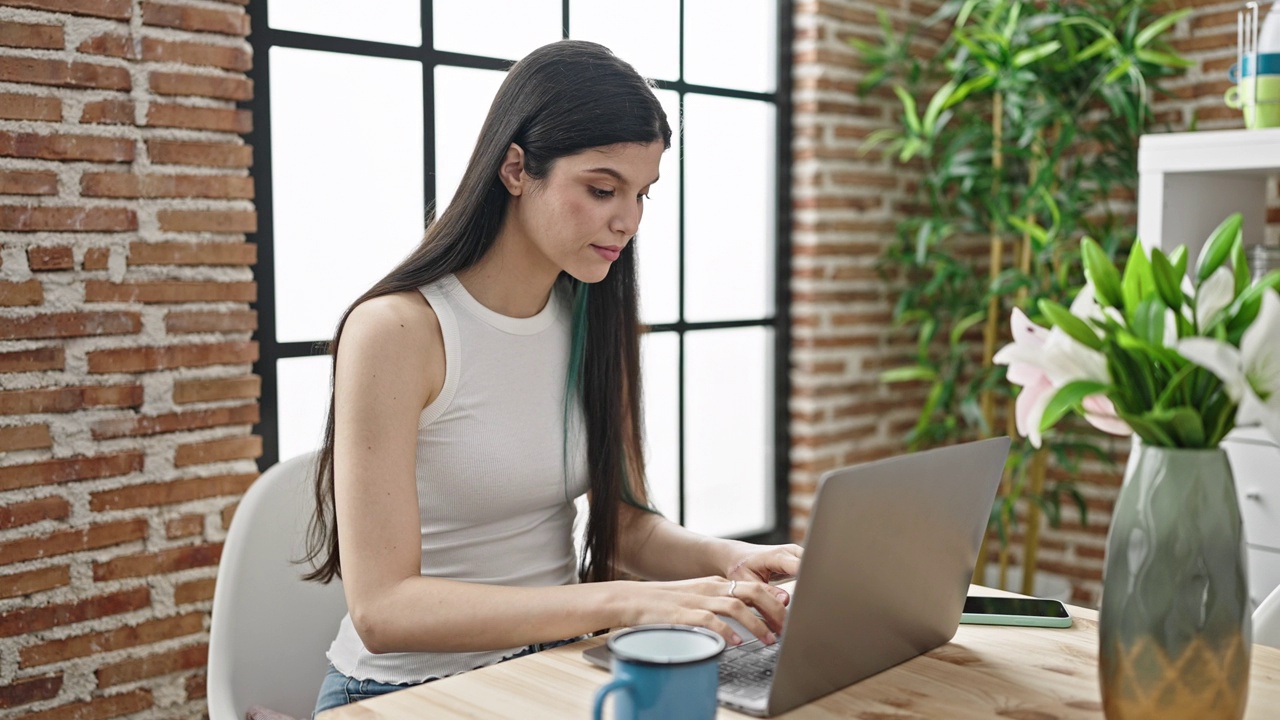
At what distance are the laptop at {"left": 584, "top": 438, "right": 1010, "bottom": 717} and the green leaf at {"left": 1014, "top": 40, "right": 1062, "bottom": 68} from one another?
6.28 ft

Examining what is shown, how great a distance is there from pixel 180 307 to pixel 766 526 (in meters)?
1.84

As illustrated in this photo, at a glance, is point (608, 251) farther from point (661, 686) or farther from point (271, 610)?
point (661, 686)

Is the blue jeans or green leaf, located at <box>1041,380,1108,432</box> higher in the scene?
green leaf, located at <box>1041,380,1108,432</box>

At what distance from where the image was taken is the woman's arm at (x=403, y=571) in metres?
1.21

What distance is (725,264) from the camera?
3152 millimetres

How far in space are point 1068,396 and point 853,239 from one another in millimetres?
2390

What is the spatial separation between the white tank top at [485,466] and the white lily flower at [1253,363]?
0.90m

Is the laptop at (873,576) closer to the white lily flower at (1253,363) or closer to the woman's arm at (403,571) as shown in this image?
the woman's arm at (403,571)

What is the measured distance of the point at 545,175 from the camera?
4.98ft

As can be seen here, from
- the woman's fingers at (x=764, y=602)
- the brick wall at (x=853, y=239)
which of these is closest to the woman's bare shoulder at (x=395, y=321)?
the woman's fingers at (x=764, y=602)

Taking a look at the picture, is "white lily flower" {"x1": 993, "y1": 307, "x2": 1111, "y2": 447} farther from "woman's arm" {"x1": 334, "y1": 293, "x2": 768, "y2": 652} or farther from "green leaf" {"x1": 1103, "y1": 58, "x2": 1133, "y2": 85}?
"green leaf" {"x1": 1103, "y1": 58, "x2": 1133, "y2": 85}

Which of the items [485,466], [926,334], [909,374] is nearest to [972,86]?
[926,334]

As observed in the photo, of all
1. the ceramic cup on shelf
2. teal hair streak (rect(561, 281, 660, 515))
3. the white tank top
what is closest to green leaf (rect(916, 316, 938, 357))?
the ceramic cup on shelf

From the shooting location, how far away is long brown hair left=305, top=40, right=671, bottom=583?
4.92 feet
